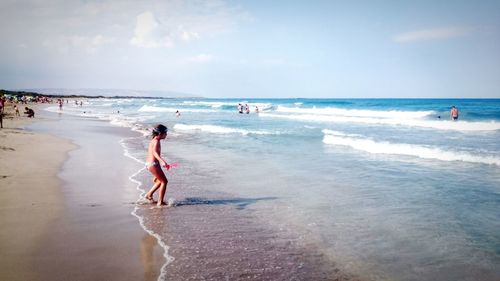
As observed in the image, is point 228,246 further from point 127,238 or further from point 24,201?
point 24,201

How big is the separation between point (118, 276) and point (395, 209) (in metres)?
5.44

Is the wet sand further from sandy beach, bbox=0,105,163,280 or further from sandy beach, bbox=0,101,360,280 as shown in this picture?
sandy beach, bbox=0,105,163,280

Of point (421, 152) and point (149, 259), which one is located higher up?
point (421, 152)

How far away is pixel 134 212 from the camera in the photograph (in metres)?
6.89

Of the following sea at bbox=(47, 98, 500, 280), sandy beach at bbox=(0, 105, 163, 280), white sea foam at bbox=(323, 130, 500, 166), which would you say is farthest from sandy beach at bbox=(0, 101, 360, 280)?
white sea foam at bbox=(323, 130, 500, 166)

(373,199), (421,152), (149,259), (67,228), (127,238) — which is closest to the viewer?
(149,259)

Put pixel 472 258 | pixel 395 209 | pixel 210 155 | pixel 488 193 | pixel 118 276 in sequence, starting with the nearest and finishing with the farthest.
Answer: pixel 118 276 < pixel 472 258 < pixel 395 209 < pixel 488 193 < pixel 210 155

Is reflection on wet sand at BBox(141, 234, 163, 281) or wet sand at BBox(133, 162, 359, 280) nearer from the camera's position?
reflection on wet sand at BBox(141, 234, 163, 281)

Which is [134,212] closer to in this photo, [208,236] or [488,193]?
[208,236]

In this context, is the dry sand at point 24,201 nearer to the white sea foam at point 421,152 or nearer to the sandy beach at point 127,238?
the sandy beach at point 127,238

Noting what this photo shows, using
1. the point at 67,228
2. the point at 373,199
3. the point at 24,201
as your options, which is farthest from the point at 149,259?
the point at 373,199

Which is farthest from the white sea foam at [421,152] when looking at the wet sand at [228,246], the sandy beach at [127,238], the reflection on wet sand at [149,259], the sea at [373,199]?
the reflection on wet sand at [149,259]

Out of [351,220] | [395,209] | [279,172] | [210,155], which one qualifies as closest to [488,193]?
[395,209]

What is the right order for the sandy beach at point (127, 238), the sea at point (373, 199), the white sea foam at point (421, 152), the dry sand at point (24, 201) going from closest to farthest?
the sandy beach at point (127, 238) → the dry sand at point (24, 201) → the sea at point (373, 199) → the white sea foam at point (421, 152)
